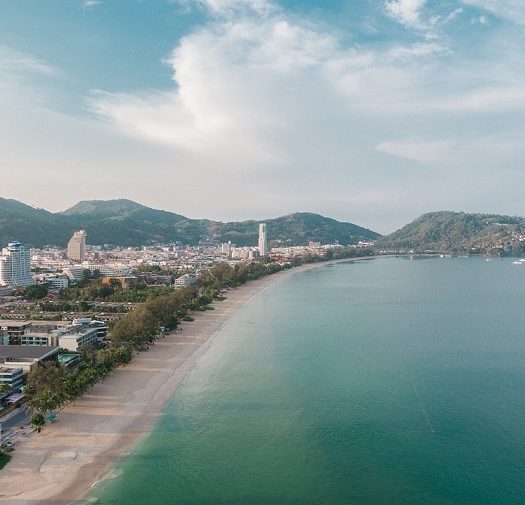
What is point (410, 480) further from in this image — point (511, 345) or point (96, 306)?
point (96, 306)

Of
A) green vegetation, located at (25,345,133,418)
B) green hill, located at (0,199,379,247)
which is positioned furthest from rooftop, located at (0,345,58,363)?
green hill, located at (0,199,379,247)

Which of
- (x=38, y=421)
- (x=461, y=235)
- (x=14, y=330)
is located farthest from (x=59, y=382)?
(x=461, y=235)

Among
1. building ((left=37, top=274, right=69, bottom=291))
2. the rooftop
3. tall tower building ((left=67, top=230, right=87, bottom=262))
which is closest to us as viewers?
the rooftop

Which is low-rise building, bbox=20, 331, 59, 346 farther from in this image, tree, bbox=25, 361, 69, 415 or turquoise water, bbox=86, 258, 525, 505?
turquoise water, bbox=86, 258, 525, 505

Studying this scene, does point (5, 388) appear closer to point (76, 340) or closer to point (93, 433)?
point (93, 433)

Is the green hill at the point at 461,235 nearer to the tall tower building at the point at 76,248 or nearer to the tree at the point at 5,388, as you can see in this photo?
the tall tower building at the point at 76,248

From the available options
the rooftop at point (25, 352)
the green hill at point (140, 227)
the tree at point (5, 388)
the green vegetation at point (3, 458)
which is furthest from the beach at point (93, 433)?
the green hill at point (140, 227)

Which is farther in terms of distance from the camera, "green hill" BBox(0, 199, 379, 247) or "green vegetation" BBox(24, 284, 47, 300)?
"green hill" BBox(0, 199, 379, 247)
